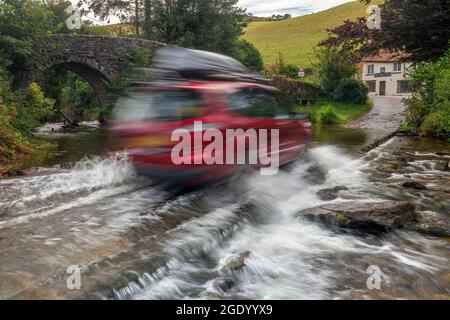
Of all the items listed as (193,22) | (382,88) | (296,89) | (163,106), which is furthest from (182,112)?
(382,88)

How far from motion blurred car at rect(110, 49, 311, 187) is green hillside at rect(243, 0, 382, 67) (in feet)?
180

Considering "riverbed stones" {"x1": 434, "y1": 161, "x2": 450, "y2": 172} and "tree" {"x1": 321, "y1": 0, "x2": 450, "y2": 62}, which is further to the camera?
"tree" {"x1": 321, "y1": 0, "x2": 450, "y2": 62}

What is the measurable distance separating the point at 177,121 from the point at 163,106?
0.43 metres

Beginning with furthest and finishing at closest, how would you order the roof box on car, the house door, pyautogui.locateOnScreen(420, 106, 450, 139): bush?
1. the house door
2. pyautogui.locateOnScreen(420, 106, 450, 139): bush
3. the roof box on car

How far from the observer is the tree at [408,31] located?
19.1 m

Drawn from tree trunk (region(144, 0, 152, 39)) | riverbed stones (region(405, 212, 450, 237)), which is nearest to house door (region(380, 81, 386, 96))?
tree trunk (region(144, 0, 152, 39))

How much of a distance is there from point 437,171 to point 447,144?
5.51 m

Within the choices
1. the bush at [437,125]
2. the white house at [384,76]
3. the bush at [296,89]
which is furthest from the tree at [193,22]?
the white house at [384,76]

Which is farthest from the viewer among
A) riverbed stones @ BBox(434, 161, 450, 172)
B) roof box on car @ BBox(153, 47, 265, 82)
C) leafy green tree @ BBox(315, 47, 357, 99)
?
leafy green tree @ BBox(315, 47, 357, 99)

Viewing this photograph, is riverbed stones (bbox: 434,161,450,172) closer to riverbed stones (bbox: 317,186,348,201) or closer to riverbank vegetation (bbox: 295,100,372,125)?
riverbed stones (bbox: 317,186,348,201)

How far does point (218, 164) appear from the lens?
6816mm

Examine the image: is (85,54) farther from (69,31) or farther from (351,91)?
(351,91)

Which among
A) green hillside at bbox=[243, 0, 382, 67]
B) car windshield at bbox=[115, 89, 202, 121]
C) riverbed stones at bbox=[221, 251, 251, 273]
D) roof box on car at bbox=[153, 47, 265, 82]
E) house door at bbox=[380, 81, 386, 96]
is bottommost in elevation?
riverbed stones at bbox=[221, 251, 251, 273]

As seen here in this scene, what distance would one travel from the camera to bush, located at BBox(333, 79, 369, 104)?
35069 mm
